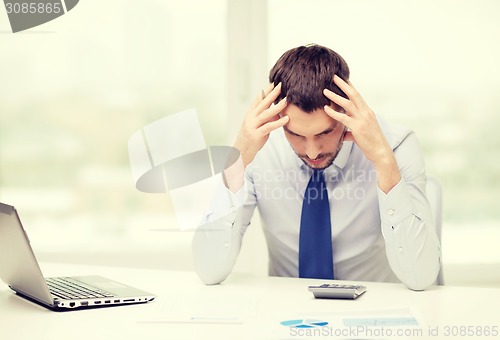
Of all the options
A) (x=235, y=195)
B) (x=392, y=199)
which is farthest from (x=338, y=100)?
(x=235, y=195)

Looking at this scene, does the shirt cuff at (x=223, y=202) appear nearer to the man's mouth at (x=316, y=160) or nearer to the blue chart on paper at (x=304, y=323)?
the man's mouth at (x=316, y=160)

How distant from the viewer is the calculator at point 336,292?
1566 millimetres

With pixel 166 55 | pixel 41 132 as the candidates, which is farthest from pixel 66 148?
pixel 166 55

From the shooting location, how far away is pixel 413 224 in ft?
5.91

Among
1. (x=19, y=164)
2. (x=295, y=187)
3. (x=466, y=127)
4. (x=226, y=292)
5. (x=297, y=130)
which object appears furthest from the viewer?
(x=19, y=164)

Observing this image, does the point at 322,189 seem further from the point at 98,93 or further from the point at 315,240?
the point at 98,93

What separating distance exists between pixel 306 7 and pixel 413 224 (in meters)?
1.62

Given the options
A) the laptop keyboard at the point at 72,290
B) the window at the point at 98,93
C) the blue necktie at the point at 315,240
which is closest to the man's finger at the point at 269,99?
the blue necktie at the point at 315,240

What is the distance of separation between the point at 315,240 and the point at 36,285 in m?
0.79

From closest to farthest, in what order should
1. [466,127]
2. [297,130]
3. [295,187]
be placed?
[297,130] < [295,187] < [466,127]

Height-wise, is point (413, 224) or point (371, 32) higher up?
point (371, 32)

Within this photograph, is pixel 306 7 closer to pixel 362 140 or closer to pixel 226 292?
pixel 362 140

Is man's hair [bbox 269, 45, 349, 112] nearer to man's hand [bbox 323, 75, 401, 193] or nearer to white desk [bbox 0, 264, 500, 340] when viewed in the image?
man's hand [bbox 323, 75, 401, 193]

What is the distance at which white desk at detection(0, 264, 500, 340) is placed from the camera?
4.30 feet
